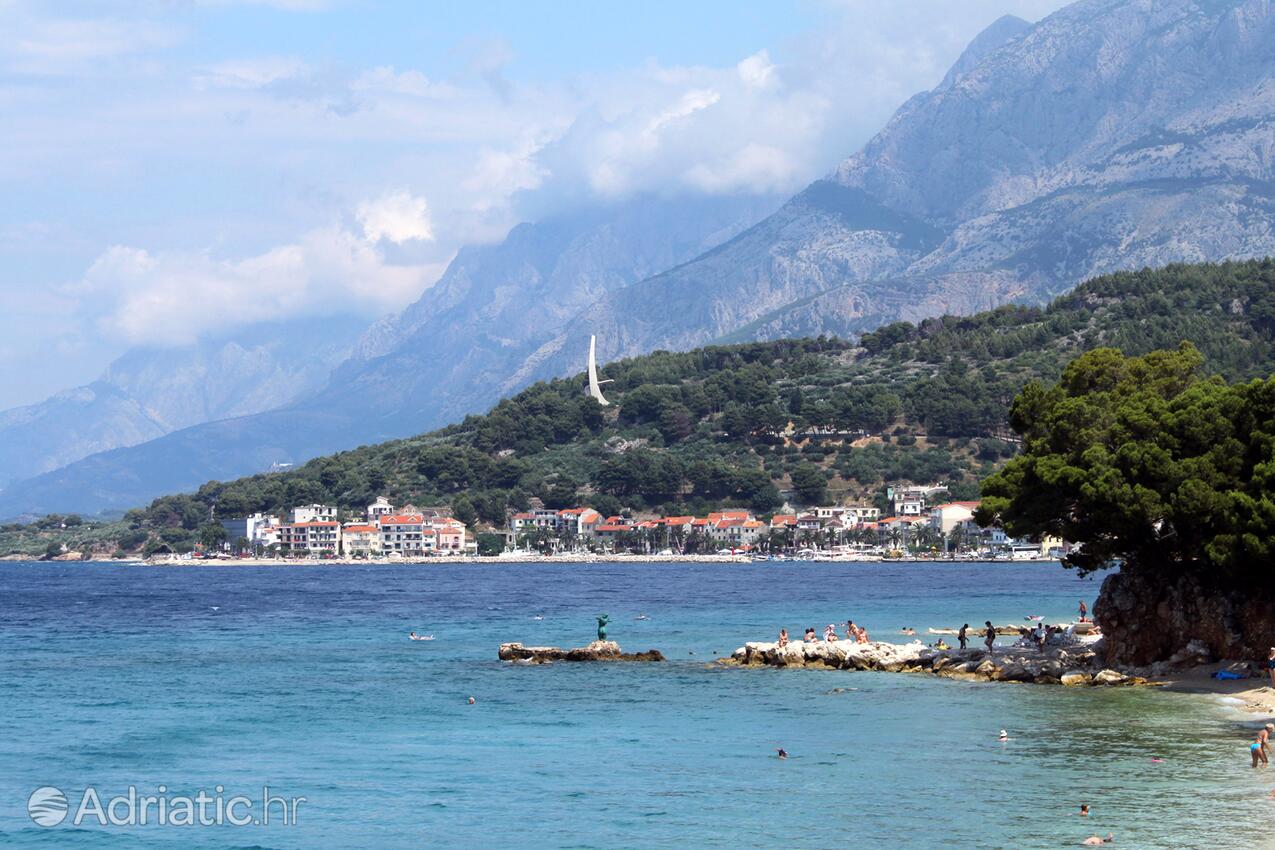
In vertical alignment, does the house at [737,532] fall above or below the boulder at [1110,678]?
above

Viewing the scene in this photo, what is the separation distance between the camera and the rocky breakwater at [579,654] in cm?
5628

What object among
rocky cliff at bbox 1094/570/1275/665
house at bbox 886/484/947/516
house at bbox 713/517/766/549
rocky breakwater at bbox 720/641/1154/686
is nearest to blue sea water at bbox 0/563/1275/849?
rocky breakwater at bbox 720/641/1154/686

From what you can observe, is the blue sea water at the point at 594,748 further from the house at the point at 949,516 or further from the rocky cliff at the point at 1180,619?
the house at the point at 949,516

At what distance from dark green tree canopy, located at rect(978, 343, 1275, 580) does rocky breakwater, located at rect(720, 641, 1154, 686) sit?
308cm

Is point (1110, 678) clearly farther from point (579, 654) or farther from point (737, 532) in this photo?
point (737, 532)

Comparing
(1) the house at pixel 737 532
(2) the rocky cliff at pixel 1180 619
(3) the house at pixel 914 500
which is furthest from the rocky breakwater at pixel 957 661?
(3) the house at pixel 914 500

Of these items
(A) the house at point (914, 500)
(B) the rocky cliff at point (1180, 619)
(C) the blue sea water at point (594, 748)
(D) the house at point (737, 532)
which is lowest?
(C) the blue sea water at point (594, 748)

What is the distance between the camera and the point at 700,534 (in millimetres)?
196750

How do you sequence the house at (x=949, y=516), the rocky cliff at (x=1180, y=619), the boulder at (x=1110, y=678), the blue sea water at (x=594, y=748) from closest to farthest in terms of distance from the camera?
the blue sea water at (x=594, y=748) → the rocky cliff at (x=1180, y=619) → the boulder at (x=1110, y=678) → the house at (x=949, y=516)

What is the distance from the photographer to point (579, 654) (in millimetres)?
56469

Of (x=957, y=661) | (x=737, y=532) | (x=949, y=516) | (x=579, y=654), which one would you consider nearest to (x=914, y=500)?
(x=949, y=516)

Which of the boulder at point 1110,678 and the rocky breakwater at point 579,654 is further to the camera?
the rocky breakwater at point 579,654

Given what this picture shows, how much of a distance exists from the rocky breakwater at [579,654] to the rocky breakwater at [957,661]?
3548 mm

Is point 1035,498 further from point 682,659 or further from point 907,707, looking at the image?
point 682,659
